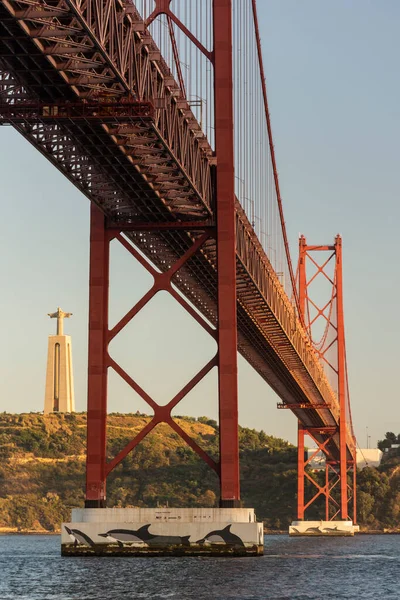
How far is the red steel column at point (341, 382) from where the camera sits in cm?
8194

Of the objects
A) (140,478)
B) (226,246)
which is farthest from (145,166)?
(140,478)

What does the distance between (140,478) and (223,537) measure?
7896 cm

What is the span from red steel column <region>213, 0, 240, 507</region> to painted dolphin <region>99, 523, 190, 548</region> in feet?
5.88

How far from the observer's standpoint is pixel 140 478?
112 m

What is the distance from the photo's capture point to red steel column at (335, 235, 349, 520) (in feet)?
269

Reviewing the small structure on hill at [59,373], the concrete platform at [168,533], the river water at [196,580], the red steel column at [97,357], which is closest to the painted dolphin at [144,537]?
the concrete platform at [168,533]

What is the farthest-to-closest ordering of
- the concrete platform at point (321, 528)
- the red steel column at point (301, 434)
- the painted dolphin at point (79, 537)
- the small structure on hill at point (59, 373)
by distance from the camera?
the small structure on hill at point (59, 373), the red steel column at point (301, 434), the concrete platform at point (321, 528), the painted dolphin at point (79, 537)

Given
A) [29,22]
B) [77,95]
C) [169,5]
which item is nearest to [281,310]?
[169,5]

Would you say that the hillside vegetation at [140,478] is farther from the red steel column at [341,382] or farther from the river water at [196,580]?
the river water at [196,580]

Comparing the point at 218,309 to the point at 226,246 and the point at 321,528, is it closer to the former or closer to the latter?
the point at 226,246

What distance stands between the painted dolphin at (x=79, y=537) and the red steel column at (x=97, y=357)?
1.47m

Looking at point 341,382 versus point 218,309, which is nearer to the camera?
point 218,309

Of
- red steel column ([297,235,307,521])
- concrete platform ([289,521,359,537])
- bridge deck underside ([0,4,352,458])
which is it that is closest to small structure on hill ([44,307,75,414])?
red steel column ([297,235,307,521])

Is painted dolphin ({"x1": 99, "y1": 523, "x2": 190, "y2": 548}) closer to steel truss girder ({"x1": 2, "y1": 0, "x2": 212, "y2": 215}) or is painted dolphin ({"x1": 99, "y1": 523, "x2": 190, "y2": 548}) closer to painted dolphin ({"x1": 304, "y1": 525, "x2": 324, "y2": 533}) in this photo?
steel truss girder ({"x1": 2, "y1": 0, "x2": 212, "y2": 215})
